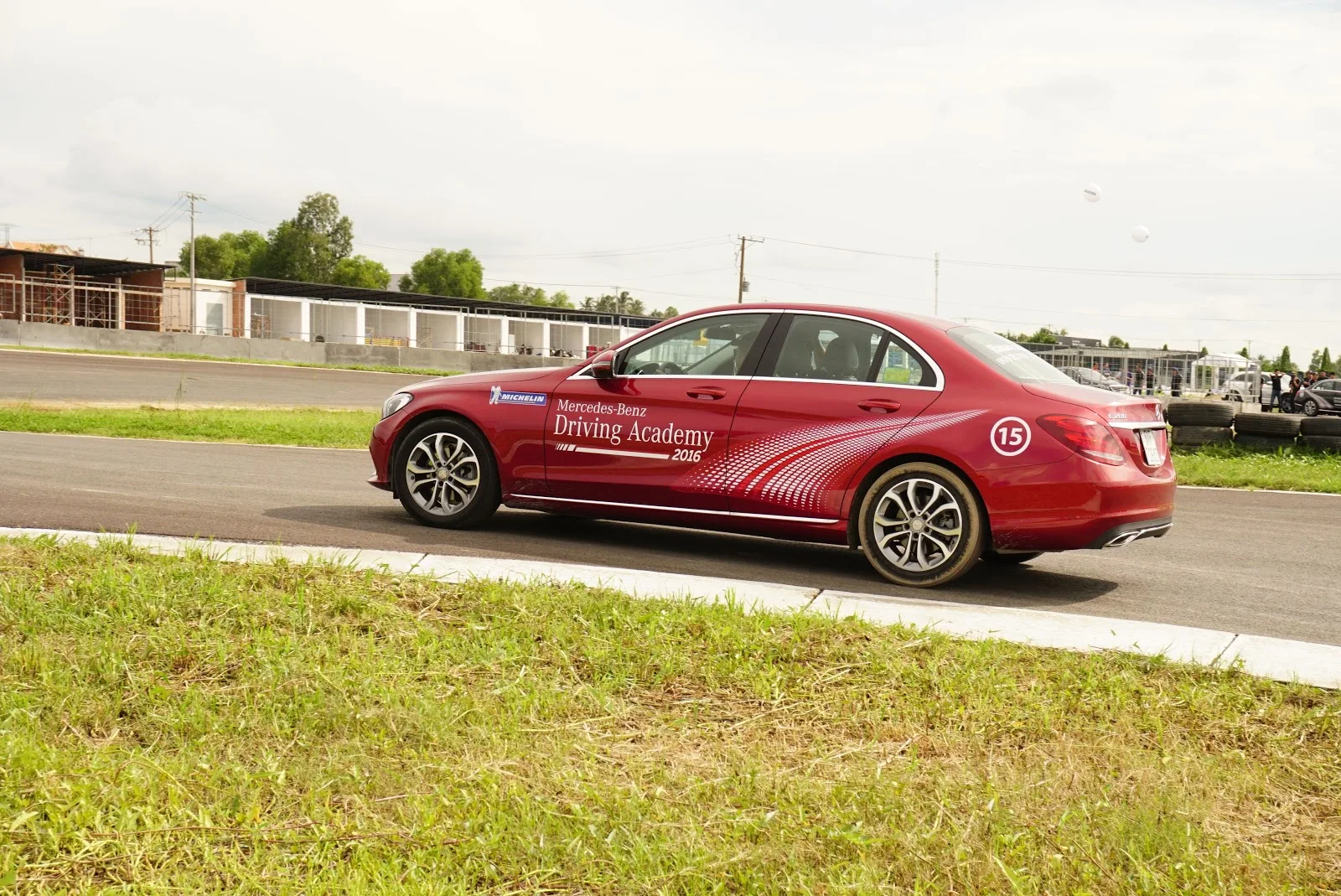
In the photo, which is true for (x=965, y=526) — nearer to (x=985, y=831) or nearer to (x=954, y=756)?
(x=954, y=756)

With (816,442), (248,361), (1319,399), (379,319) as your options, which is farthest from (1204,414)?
(379,319)

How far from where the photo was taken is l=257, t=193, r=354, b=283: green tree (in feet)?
430

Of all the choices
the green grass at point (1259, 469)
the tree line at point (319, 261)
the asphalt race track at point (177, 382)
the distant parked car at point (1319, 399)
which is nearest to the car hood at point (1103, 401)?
the green grass at point (1259, 469)

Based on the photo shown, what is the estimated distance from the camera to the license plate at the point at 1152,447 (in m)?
6.64

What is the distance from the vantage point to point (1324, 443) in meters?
Result: 15.8

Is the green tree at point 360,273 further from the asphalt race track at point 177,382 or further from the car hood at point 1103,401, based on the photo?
the car hood at point 1103,401

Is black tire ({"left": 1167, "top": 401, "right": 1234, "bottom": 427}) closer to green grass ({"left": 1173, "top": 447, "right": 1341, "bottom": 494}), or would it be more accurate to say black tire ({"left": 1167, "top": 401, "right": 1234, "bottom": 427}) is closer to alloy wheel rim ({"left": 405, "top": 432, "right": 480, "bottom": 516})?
green grass ({"left": 1173, "top": 447, "right": 1341, "bottom": 494})

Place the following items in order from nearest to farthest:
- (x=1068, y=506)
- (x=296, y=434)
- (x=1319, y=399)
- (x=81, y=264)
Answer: (x=1068, y=506) → (x=296, y=434) → (x=1319, y=399) → (x=81, y=264)

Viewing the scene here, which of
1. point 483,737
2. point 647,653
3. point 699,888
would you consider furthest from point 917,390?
point 699,888

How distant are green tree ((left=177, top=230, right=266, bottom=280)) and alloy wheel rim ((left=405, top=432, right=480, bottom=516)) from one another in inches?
5410

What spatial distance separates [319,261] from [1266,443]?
125 m

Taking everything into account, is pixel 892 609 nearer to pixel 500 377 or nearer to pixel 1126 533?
pixel 1126 533

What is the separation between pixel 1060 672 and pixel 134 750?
319cm

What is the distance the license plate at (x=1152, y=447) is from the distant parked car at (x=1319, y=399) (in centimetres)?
3738
